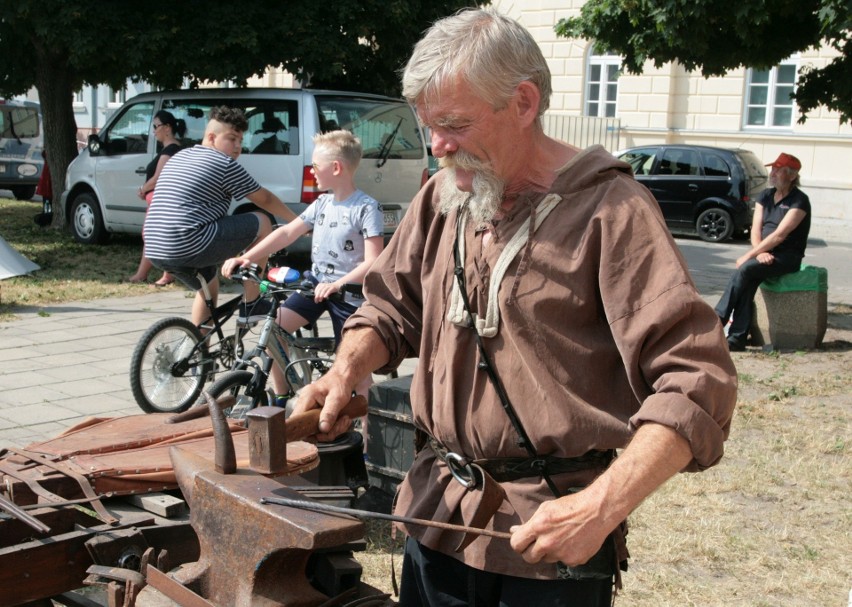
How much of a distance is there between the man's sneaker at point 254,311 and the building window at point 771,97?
17845 millimetres

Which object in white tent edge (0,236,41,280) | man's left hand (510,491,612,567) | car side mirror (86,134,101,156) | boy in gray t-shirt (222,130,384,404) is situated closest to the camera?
man's left hand (510,491,612,567)

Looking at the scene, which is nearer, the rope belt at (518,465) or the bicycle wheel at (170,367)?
the rope belt at (518,465)

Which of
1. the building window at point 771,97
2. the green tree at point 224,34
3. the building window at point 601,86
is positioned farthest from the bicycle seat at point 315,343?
the building window at point 601,86

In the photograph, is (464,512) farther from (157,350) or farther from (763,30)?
(763,30)

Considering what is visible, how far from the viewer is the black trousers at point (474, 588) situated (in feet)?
6.41

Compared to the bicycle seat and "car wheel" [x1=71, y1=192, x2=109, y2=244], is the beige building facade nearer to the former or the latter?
"car wheel" [x1=71, y1=192, x2=109, y2=244]

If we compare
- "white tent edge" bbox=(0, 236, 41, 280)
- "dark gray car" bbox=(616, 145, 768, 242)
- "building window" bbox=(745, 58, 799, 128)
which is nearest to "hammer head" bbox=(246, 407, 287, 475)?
"white tent edge" bbox=(0, 236, 41, 280)

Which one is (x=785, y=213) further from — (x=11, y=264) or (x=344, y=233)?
(x=11, y=264)

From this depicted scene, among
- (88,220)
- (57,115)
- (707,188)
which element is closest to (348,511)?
(88,220)

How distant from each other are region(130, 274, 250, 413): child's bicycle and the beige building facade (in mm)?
14723

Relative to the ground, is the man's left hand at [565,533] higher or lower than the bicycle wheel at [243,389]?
higher

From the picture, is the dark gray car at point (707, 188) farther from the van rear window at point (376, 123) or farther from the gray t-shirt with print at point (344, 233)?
the gray t-shirt with print at point (344, 233)

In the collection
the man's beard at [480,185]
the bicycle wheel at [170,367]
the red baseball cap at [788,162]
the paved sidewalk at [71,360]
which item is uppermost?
the red baseball cap at [788,162]

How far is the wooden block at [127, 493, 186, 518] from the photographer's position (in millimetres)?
2836
